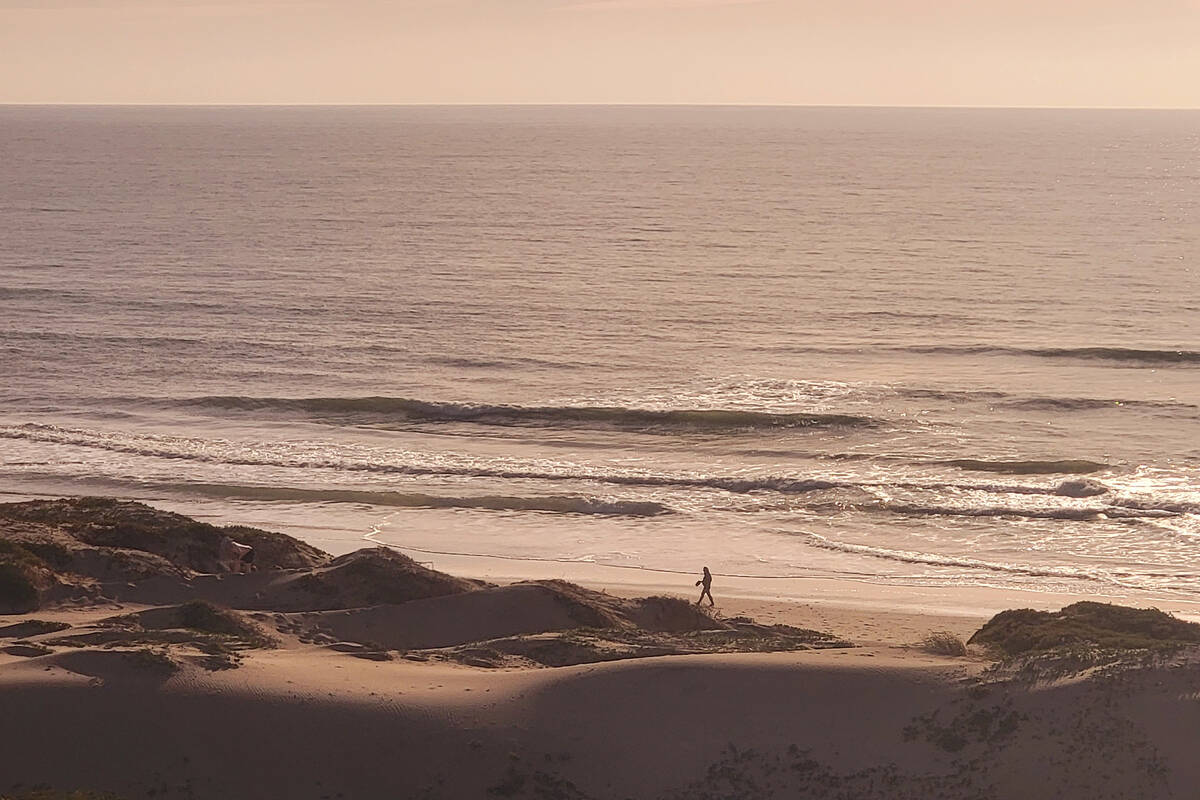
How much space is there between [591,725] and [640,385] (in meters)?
27.1

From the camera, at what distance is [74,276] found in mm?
60656

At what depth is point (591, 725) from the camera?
1424 centimetres

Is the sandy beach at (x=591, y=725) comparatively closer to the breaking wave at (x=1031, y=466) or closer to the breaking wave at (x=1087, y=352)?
the breaking wave at (x=1031, y=466)

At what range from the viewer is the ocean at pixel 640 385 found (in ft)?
92.5

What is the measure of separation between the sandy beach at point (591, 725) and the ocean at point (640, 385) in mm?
10674

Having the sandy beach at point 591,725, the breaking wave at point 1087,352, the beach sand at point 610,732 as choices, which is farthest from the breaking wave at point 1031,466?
the beach sand at point 610,732

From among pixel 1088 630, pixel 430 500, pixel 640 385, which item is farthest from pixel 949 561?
pixel 640 385

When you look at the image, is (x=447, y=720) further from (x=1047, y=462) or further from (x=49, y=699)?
(x=1047, y=462)

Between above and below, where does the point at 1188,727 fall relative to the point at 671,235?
below

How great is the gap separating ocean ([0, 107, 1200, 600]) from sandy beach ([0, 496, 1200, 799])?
10674mm

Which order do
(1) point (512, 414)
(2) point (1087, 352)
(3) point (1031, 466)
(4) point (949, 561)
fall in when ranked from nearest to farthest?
(4) point (949, 561)
(3) point (1031, 466)
(1) point (512, 414)
(2) point (1087, 352)

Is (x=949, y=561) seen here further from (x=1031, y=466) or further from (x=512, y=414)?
(x=512, y=414)

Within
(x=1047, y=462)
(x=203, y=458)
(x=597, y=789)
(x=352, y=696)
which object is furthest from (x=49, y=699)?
(x=1047, y=462)

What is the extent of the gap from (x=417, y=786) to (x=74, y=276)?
53004mm
